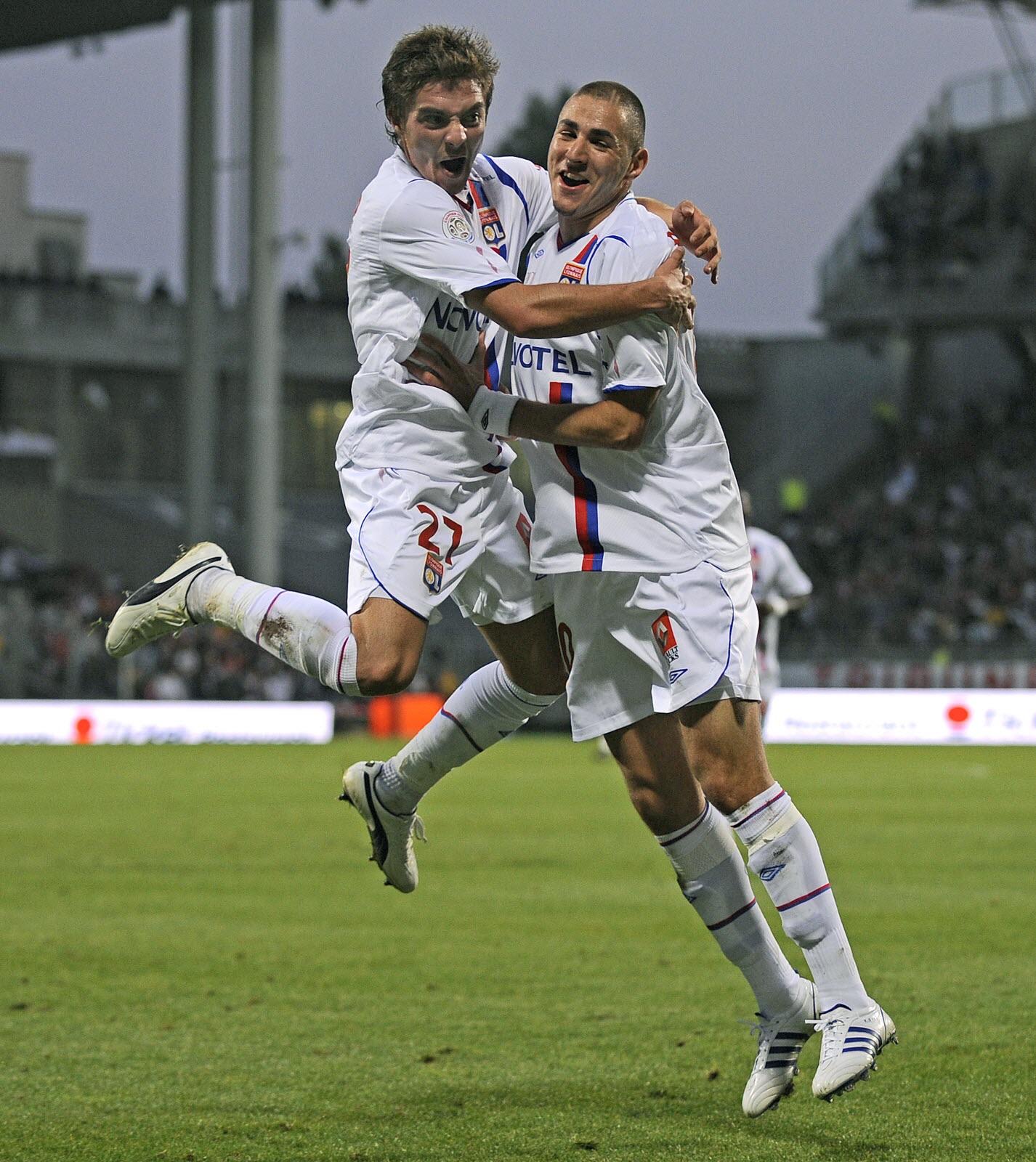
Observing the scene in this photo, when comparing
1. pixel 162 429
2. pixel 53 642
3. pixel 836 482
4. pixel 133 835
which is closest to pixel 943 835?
pixel 133 835

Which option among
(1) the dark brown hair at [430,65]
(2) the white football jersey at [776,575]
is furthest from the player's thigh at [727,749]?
(2) the white football jersey at [776,575]

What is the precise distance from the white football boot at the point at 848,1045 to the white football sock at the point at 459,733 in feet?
4.29

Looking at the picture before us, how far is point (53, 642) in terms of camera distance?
99.1 ft

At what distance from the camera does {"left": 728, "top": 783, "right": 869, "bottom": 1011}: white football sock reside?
4879 millimetres

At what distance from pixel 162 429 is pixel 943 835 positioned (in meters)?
38.4

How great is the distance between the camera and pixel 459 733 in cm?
561

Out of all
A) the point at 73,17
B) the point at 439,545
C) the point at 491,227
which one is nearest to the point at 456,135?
the point at 491,227

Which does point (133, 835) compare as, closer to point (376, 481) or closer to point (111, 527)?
point (376, 481)

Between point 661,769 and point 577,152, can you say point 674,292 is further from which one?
point 661,769

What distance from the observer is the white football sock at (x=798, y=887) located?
488 centimetres

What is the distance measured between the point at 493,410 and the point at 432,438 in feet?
0.74

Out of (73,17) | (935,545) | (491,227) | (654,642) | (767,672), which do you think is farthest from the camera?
(935,545)

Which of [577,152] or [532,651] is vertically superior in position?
[577,152]

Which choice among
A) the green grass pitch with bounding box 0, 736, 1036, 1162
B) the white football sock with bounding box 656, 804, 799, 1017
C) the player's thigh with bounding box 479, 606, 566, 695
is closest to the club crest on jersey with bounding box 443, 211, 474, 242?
the player's thigh with bounding box 479, 606, 566, 695
